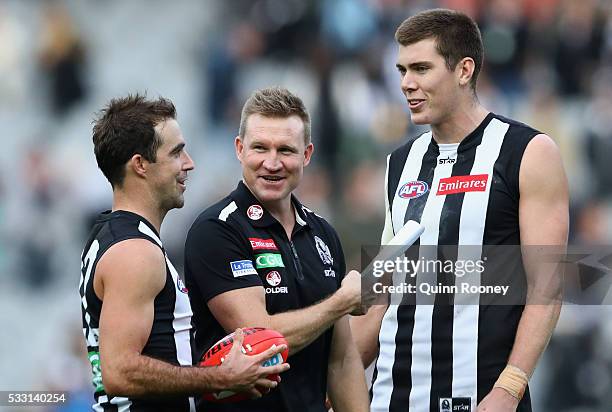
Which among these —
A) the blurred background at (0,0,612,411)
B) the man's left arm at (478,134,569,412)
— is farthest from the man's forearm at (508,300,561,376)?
the blurred background at (0,0,612,411)

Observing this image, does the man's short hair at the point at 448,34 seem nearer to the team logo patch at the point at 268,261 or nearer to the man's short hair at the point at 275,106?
the man's short hair at the point at 275,106

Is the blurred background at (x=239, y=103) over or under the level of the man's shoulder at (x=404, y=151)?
over

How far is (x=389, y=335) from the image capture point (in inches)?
190

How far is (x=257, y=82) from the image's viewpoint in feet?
39.8

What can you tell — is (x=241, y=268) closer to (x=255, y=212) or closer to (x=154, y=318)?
(x=255, y=212)

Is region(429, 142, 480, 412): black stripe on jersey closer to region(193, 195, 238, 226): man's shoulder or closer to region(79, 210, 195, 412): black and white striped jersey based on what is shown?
region(193, 195, 238, 226): man's shoulder

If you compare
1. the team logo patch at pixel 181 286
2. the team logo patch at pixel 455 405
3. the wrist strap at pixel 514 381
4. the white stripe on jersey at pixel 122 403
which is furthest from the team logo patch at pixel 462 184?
the white stripe on jersey at pixel 122 403

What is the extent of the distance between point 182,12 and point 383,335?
8876 mm

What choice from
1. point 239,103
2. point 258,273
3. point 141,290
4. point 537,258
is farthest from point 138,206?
point 239,103

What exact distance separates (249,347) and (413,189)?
110 centimetres

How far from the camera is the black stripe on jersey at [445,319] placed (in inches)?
182

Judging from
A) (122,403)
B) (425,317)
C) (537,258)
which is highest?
(537,258)

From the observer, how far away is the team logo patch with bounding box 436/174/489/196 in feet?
15.1

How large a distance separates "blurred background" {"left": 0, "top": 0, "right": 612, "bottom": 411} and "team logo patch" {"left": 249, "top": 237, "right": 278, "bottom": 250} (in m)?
5.62
